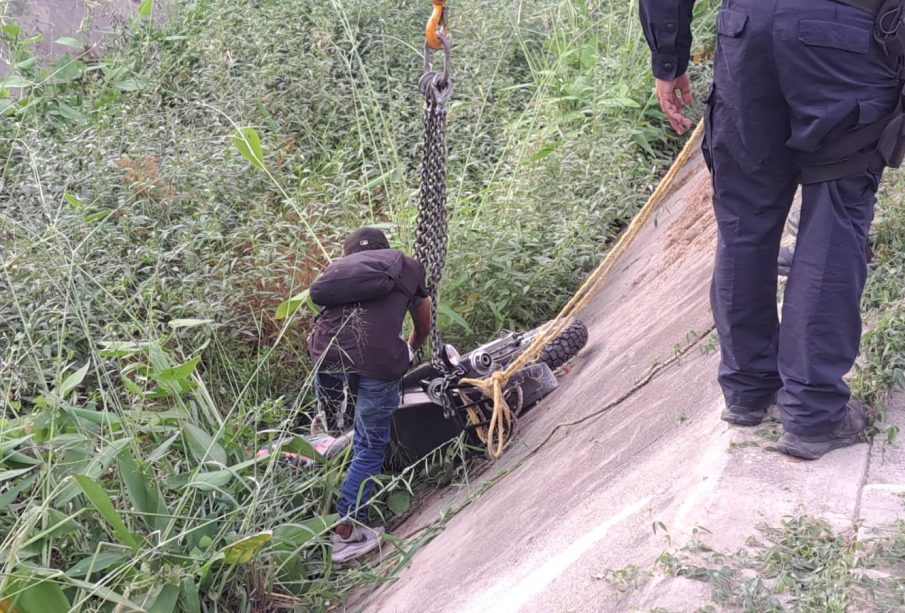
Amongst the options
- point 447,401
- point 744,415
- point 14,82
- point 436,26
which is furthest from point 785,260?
point 14,82

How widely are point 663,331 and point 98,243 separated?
3.30 m

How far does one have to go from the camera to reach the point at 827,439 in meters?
2.87

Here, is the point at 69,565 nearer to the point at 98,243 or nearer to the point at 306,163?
the point at 98,243

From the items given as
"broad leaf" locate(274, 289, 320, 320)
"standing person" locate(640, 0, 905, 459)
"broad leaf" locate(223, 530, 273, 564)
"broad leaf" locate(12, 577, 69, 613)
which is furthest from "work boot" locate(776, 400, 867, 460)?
"broad leaf" locate(274, 289, 320, 320)

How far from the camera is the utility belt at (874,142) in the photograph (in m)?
2.70

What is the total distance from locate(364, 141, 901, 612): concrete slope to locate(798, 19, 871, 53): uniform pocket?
1.14 m

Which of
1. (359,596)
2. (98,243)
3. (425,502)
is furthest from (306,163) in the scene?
(359,596)

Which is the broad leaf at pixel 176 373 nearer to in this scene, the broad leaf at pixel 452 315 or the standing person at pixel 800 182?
the broad leaf at pixel 452 315

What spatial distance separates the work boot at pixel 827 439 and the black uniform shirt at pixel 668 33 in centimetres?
121

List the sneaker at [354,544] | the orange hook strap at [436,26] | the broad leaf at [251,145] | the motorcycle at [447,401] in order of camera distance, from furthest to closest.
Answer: the broad leaf at [251,145]
the motorcycle at [447,401]
the sneaker at [354,544]
the orange hook strap at [436,26]

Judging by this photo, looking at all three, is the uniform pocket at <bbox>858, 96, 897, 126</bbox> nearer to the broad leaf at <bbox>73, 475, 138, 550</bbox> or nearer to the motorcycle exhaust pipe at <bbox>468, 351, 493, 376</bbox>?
the motorcycle exhaust pipe at <bbox>468, 351, 493, 376</bbox>

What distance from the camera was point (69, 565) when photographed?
3479 millimetres

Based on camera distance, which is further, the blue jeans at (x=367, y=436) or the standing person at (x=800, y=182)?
the blue jeans at (x=367, y=436)

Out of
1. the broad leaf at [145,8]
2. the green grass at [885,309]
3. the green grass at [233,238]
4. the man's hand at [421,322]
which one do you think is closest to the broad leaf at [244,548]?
the green grass at [233,238]
